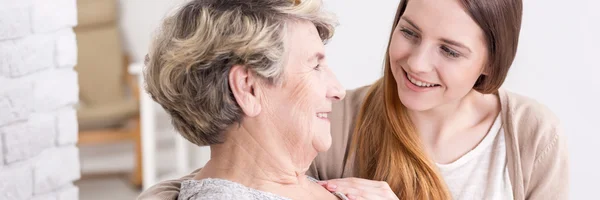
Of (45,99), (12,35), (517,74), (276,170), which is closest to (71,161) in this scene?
(45,99)

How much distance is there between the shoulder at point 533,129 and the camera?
2117 millimetres

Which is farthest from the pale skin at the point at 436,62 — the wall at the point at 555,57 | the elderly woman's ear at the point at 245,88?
the wall at the point at 555,57

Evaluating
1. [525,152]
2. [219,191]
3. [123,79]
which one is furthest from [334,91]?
[123,79]

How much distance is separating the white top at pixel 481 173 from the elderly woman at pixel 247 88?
556 mm

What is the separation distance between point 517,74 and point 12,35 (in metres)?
2.01

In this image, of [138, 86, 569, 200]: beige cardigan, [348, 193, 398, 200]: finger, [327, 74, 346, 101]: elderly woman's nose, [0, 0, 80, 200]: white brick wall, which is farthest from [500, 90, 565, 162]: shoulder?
[0, 0, 80, 200]: white brick wall

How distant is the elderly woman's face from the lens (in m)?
1.63

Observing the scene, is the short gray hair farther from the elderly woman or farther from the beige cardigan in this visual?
the beige cardigan

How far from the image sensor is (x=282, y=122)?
1.66 meters

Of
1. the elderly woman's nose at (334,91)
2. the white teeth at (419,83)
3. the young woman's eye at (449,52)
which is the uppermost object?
the young woman's eye at (449,52)

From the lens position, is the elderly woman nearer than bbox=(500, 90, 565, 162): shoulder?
Yes

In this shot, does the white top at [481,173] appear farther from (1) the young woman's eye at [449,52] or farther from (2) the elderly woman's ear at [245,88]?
(2) the elderly woman's ear at [245,88]

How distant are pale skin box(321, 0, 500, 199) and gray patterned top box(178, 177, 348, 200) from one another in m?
0.26

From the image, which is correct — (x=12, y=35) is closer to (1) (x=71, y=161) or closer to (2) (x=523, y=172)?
(1) (x=71, y=161)
